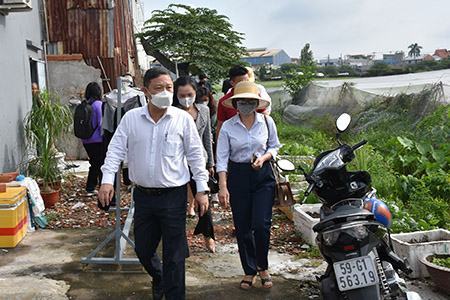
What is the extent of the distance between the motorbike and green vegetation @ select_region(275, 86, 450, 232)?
1818 mm

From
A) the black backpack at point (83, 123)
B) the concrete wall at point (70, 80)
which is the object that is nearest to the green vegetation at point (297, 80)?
the concrete wall at point (70, 80)

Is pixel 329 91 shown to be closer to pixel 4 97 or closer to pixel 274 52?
pixel 4 97

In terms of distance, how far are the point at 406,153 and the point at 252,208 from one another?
15.1ft

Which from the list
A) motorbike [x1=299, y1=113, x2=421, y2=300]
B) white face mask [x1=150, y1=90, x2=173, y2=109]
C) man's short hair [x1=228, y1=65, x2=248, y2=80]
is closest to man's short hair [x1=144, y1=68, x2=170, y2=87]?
white face mask [x1=150, y1=90, x2=173, y2=109]

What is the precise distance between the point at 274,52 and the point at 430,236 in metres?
63.7

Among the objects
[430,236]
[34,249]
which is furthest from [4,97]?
[430,236]

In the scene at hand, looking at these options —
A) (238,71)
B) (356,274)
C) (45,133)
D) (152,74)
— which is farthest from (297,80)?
(356,274)

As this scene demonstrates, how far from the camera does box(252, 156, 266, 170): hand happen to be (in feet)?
14.4

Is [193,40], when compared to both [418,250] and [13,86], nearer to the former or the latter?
[13,86]

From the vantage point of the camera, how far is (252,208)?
14.8 feet

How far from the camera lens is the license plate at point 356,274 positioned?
3.18 meters

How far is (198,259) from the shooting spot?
543 cm

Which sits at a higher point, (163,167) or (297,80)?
(297,80)

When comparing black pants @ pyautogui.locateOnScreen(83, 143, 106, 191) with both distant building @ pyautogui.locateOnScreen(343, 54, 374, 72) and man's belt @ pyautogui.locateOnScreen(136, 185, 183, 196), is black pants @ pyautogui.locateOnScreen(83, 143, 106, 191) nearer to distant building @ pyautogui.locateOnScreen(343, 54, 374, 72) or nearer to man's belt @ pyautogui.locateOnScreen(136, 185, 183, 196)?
man's belt @ pyautogui.locateOnScreen(136, 185, 183, 196)
